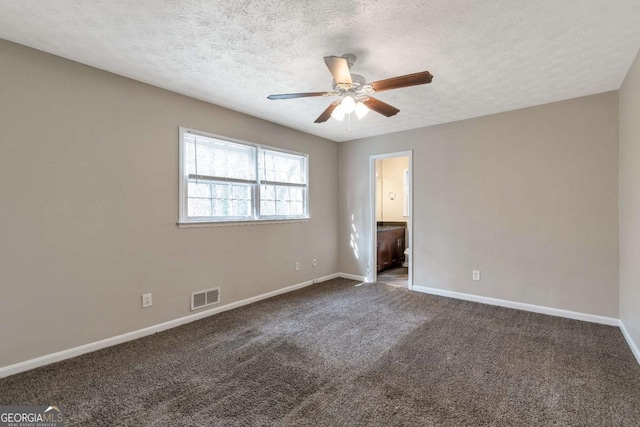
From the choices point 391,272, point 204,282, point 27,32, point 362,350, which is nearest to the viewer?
point 27,32

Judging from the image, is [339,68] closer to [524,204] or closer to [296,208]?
[296,208]

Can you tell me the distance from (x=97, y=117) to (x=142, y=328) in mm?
2019

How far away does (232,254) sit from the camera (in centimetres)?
371

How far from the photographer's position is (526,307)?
11.8ft

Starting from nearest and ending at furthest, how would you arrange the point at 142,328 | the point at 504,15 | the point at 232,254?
the point at 504,15 < the point at 142,328 < the point at 232,254

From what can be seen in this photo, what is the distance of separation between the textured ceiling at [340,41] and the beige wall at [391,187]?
369 cm

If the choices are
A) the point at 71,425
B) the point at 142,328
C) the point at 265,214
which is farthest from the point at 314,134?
the point at 71,425

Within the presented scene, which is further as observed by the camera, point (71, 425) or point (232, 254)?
point (232, 254)

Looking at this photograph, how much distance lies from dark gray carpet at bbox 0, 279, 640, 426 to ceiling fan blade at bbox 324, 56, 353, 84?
220cm

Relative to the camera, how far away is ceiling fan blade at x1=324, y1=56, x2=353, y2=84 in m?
1.96

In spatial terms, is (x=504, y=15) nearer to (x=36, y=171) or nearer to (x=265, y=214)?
(x=265, y=214)

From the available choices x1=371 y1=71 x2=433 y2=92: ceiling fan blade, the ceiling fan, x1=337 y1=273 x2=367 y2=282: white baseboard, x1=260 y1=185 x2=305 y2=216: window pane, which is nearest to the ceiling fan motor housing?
the ceiling fan

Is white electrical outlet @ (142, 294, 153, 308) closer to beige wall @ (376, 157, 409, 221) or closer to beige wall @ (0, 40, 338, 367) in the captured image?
beige wall @ (0, 40, 338, 367)

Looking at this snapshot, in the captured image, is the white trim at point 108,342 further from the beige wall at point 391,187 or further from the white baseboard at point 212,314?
the beige wall at point 391,187
